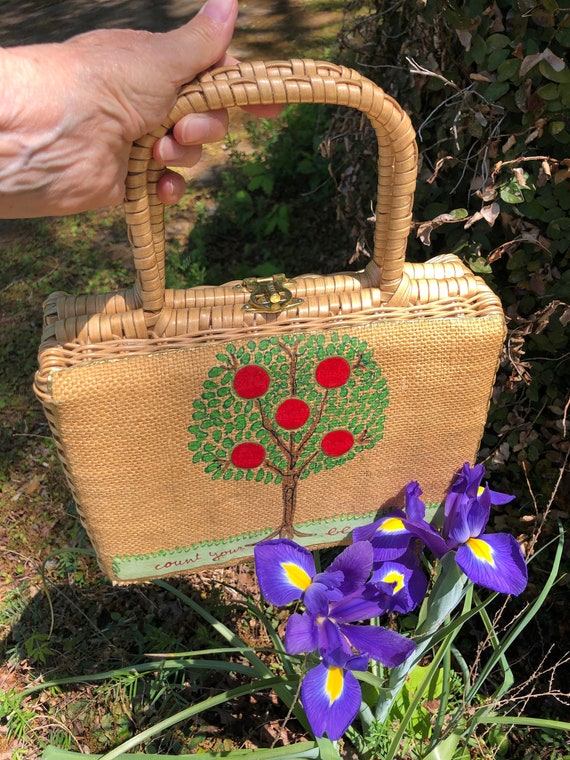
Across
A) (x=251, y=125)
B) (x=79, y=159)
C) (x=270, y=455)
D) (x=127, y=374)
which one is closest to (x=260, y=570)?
(x=270, y=455)

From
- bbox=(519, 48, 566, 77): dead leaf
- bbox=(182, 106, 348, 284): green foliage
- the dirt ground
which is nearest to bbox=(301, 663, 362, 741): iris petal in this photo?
bbox=(519, 48, 566, 77): dead leaf

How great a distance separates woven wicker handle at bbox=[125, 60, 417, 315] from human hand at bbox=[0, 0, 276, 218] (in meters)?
0.02

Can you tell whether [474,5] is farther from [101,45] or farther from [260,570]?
[260,570]

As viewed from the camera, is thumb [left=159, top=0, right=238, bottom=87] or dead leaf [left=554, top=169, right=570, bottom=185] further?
dead leaf [left=554, top=169, right=570, bottom=185]

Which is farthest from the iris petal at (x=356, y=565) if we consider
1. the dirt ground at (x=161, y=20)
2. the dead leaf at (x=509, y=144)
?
the dirt ground at (x=161, y=20)

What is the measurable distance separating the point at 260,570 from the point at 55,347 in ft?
1.59

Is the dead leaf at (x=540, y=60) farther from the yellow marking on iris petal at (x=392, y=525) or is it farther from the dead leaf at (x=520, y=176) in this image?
the yellow marking on iris petal at (x=392, y=525)

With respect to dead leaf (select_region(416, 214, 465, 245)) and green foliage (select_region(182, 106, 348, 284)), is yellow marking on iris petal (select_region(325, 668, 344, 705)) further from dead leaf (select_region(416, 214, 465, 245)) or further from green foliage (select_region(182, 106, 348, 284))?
green foliage (select_region(182, 106, 348, 284))

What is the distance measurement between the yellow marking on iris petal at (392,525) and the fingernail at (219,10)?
2.85ft

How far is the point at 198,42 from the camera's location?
91 cm

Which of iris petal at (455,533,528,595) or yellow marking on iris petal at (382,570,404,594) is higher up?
iris petal at (455,533,528,595)

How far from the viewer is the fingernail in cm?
93

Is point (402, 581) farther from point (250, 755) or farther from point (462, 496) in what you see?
point (250, 755)

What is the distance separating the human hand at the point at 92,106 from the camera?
0.86 m
